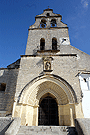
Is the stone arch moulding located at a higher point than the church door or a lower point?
higher

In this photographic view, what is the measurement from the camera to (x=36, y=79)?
700 cm

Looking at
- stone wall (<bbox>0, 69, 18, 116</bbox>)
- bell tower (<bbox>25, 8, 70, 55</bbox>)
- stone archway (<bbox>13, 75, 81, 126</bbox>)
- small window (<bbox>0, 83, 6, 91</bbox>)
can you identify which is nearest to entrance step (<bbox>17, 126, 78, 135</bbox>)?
stone archway (<bbox>13, 75, 81, 126</bbox>)

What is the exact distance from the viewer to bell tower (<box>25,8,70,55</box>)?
887cm

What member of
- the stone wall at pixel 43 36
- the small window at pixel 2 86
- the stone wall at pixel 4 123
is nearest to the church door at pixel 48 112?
the stone wall at pixel 4 123

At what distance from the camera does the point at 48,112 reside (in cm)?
713

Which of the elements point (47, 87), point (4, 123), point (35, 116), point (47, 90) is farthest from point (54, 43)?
point (4, 123)

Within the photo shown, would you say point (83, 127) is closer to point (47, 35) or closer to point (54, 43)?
point (54, 43)

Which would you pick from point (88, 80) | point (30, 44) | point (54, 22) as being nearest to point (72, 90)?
point (88, 80)

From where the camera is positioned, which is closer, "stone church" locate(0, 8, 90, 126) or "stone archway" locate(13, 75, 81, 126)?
"stone archway" locate(13, 75, 81, 126)

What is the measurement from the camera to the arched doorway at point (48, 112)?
689 centimetres

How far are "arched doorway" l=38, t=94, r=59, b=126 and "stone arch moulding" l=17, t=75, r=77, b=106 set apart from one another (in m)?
0.67

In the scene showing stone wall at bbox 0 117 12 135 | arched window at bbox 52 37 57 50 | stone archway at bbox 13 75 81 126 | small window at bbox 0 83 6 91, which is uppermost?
arched window at bbox 52 37 57 50

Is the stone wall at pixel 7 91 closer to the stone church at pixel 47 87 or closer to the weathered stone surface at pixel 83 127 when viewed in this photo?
the stone church at pixel 47 87

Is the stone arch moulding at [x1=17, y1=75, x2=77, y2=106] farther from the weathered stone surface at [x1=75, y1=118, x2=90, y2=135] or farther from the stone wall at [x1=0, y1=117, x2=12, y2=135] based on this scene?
the weathered stone surface at [x1=75, y1=118, x2=90, y2=135]
